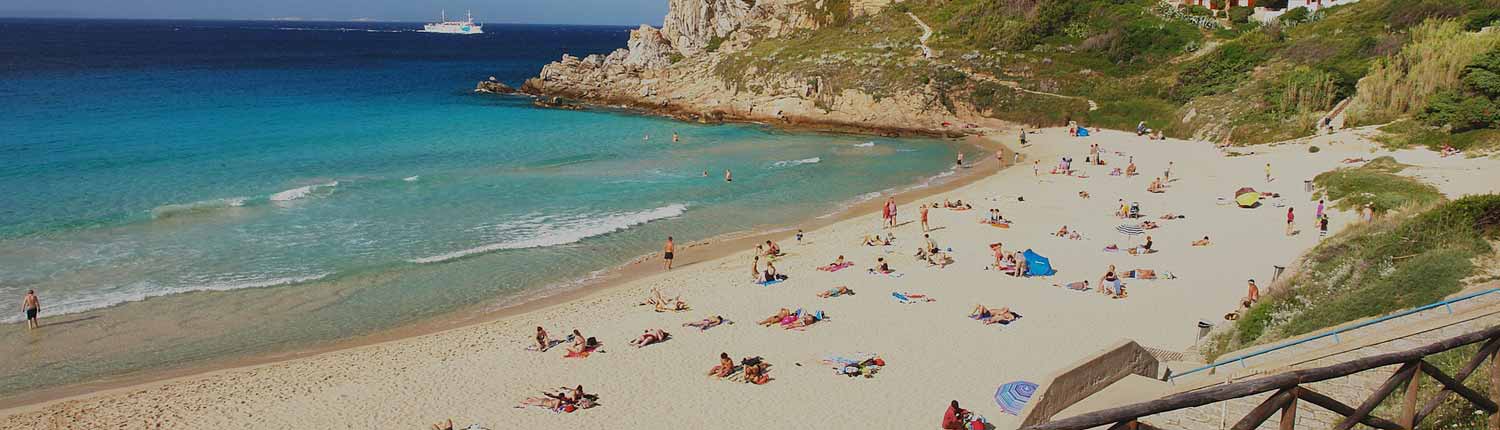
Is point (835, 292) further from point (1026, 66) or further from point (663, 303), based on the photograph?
point (1026, 66)

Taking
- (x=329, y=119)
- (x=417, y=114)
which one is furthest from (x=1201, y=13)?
(x=329, y=119)

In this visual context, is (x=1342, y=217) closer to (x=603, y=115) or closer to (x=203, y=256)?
(x=203, y=256)

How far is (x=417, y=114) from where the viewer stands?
5544 centimetres

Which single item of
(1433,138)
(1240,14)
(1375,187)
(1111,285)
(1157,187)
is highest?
(1240,14)

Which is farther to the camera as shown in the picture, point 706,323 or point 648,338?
point 706,323

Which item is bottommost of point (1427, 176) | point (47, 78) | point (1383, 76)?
point (47, 78)

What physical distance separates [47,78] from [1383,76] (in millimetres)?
88330

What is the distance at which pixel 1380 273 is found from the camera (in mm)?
12383

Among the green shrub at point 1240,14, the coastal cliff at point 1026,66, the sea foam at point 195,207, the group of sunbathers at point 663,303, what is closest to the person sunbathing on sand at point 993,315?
the group of sunbathers at point 663,303

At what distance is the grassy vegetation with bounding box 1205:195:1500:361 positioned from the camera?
35.5ft

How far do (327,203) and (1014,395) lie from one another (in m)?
24.3

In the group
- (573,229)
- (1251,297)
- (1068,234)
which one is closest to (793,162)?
(573,229)

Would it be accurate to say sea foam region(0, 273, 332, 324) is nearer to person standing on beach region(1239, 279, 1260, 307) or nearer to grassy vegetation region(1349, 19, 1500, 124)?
person standing on beach region(1239, 279, 1260, 307)

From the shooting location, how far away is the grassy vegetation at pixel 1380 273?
1081 centimetres
